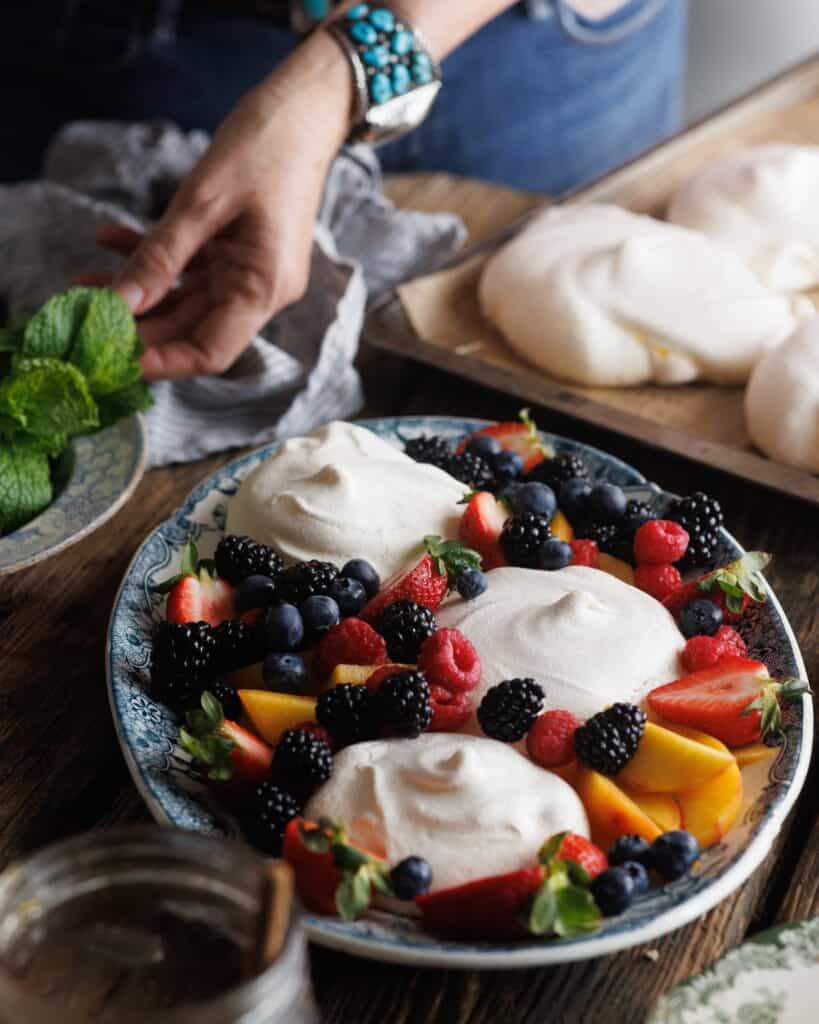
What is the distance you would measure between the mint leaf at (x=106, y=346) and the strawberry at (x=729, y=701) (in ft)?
2.35

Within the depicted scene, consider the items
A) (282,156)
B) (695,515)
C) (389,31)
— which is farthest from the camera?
(389,31)

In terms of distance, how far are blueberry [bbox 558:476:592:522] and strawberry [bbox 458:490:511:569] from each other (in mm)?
99

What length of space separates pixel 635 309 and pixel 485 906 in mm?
1028

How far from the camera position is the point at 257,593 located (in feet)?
3.74

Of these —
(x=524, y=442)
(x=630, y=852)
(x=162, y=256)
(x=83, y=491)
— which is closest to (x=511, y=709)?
(x=630, y=852)

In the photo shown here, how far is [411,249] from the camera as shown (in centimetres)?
191

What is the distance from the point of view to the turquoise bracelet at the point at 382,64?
170 cm

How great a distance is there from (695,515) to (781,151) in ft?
3.17

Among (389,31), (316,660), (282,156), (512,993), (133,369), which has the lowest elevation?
(512,993)

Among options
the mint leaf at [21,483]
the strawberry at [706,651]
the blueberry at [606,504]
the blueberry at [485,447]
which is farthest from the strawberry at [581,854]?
the mint leaf at [21,483]

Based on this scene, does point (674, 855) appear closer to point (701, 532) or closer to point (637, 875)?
point (637, 875)

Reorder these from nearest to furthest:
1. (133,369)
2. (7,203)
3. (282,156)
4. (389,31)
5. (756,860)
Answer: (756,860) < (133,369) < (282,156) < (389,31) < (7,203)

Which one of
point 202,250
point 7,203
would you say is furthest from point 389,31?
point 7,203

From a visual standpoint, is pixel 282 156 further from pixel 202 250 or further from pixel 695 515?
pixel 695 515
